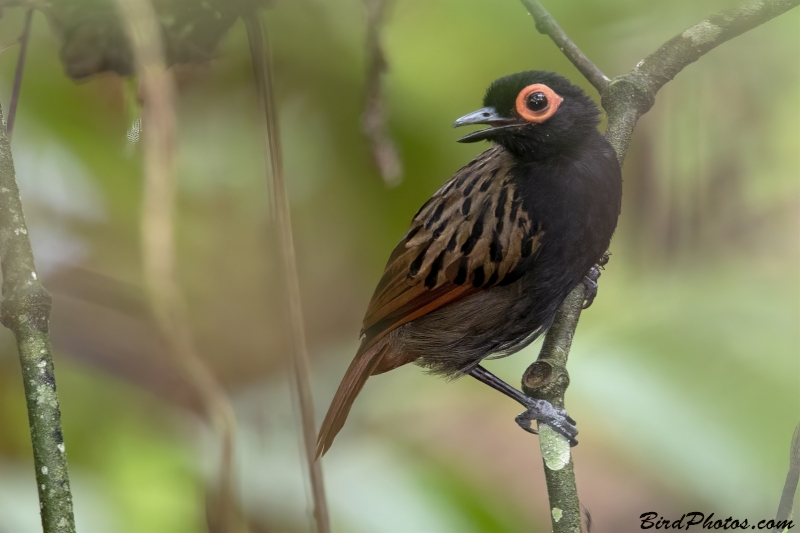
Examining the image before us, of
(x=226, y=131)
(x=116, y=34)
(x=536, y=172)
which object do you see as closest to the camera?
(x=536, y=172)

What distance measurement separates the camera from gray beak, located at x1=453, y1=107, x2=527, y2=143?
1.31 metres

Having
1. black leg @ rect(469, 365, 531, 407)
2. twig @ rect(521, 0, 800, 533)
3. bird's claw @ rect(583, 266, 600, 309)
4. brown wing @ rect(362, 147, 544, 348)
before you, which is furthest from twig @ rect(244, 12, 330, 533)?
bird's claw @ rect(583, 266, 600, 309)

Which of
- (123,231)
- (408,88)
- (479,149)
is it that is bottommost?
(123,231)

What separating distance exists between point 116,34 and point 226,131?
31 cm

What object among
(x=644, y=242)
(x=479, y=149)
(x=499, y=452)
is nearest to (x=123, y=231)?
(x=479, y=149)

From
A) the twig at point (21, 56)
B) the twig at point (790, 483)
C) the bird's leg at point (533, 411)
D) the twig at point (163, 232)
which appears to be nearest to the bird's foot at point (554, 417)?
the bird's leg at point (533, 411)

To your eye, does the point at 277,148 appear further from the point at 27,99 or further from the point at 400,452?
the point at 400,452

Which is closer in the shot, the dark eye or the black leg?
the dark eye

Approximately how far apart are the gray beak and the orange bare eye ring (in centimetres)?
2

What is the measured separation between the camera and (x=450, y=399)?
1.65m

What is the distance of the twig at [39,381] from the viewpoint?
0.98 m

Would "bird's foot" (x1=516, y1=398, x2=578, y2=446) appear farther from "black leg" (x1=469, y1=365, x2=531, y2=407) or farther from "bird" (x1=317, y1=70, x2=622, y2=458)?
"black leg" (x1=469, y1=365, x2=531, y2=407)

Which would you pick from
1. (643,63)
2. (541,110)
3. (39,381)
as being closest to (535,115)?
(541,110)

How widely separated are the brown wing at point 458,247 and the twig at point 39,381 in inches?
25.8
